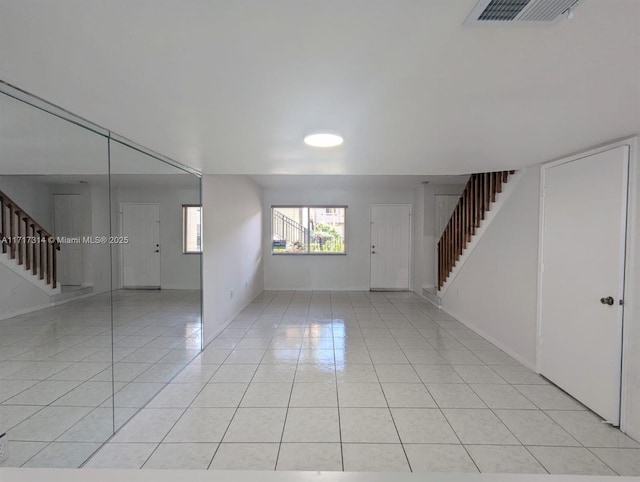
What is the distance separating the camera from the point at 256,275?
6793 millimetres

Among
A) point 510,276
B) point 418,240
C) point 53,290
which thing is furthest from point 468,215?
point 53,290

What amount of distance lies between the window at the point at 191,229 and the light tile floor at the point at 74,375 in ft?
2.44

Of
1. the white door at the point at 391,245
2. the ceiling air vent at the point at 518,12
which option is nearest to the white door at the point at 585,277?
the ceiling air vent at the point at 518,12

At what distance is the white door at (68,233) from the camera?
1908mm

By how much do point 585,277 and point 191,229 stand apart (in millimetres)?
3870

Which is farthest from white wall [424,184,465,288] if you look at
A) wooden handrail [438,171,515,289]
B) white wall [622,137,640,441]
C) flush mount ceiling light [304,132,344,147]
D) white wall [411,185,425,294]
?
flush mount ceiling light [304,132,344,147]

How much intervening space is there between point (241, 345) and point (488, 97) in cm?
361

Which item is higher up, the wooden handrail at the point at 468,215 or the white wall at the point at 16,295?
the wooden handrail at the point at 468,215

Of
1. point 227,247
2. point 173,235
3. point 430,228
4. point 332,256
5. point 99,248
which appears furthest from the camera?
point 332,256

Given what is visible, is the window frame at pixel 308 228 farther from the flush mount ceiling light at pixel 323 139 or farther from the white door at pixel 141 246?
the flush mount ceiling light at pixel 323 139

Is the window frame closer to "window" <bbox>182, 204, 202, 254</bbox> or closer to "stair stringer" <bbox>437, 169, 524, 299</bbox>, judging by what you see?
"stair stringer" <bbox>437, 169, 524, 299</bbox>

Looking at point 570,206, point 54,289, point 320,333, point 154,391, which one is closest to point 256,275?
point 320,333

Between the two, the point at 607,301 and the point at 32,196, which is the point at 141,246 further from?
the point at 607,301

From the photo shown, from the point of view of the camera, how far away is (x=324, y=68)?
133 cm
